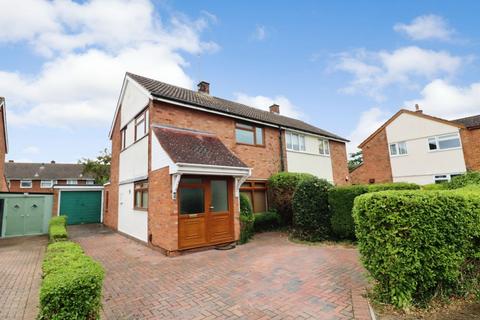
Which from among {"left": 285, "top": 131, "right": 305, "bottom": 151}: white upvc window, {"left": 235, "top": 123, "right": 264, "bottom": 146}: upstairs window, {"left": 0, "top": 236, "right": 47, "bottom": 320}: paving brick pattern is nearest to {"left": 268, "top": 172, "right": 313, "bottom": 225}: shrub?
{"left": 235, "top": 123, "right": 264, "bottom": 146}: upstairs window

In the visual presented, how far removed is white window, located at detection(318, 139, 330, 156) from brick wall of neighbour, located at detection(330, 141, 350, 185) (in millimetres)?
496

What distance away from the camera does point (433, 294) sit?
381 centimetres

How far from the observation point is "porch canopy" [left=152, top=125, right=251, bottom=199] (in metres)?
7.80

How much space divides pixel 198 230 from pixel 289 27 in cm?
915

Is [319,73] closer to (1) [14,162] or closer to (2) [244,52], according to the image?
(2) [244,52]

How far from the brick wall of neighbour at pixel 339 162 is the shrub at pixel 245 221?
1021 cm

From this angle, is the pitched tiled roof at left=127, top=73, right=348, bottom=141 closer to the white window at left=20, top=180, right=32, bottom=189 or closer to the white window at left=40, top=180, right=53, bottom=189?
the white window at left=40, top=180, right=53, bottom=189

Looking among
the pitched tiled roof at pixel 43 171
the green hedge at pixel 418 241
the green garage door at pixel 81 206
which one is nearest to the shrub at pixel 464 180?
the green hedge at pixel 418 241

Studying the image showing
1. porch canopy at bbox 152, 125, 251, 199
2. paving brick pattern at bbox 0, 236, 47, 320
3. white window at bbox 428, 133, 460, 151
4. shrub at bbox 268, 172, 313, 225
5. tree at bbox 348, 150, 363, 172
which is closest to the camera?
paving brick pattern at bbox 0, 236, 47, 320

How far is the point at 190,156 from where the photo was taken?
8.38m

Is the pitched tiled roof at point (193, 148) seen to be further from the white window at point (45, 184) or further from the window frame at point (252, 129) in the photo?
the white window at point (45, 184)

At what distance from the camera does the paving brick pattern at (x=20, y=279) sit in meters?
4.31

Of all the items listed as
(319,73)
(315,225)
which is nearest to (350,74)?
(319,73)

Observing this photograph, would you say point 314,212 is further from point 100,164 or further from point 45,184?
point 45,184
